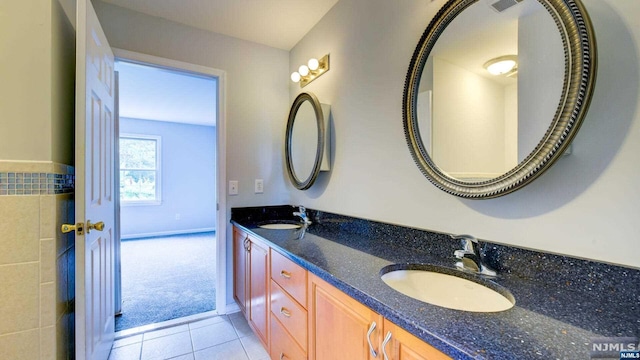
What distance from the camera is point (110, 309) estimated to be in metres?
1.83

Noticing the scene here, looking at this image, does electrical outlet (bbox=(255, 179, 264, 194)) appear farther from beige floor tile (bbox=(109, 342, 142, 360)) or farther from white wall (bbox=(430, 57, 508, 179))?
white wall (bbox=(430, 57, 508, 179))

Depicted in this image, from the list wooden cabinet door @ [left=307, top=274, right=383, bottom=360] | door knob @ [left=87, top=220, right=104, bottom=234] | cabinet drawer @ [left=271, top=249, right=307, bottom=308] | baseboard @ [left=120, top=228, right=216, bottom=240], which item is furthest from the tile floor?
baseboard @ [left=120, top=228, right=216, bottom=240]

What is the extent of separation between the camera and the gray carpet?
236 cm

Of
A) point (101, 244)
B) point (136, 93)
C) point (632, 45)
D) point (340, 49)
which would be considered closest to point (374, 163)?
point (340, 49)

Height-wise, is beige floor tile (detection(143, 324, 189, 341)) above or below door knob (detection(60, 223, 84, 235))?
below

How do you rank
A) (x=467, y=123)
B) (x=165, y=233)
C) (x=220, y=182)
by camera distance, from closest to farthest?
1. (x=467, y=123)
2. (x=220, y=182)
3. (x=165, y=233)

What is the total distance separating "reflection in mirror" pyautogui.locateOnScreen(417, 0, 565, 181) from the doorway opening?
5.68 feet

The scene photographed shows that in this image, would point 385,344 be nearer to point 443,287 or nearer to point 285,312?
point 443,287

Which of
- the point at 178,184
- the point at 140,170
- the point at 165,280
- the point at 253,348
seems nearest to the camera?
the point at 253,348

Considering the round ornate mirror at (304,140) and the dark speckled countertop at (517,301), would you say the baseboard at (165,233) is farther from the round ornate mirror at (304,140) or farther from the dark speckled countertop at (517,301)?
the dark speckled countertop at (517,301)

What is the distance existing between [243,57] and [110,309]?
215 centimetres

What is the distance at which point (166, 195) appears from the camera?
5523 millimetres

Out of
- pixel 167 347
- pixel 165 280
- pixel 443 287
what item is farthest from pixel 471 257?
pixel 165 280

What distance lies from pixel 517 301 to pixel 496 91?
28.6 inches
